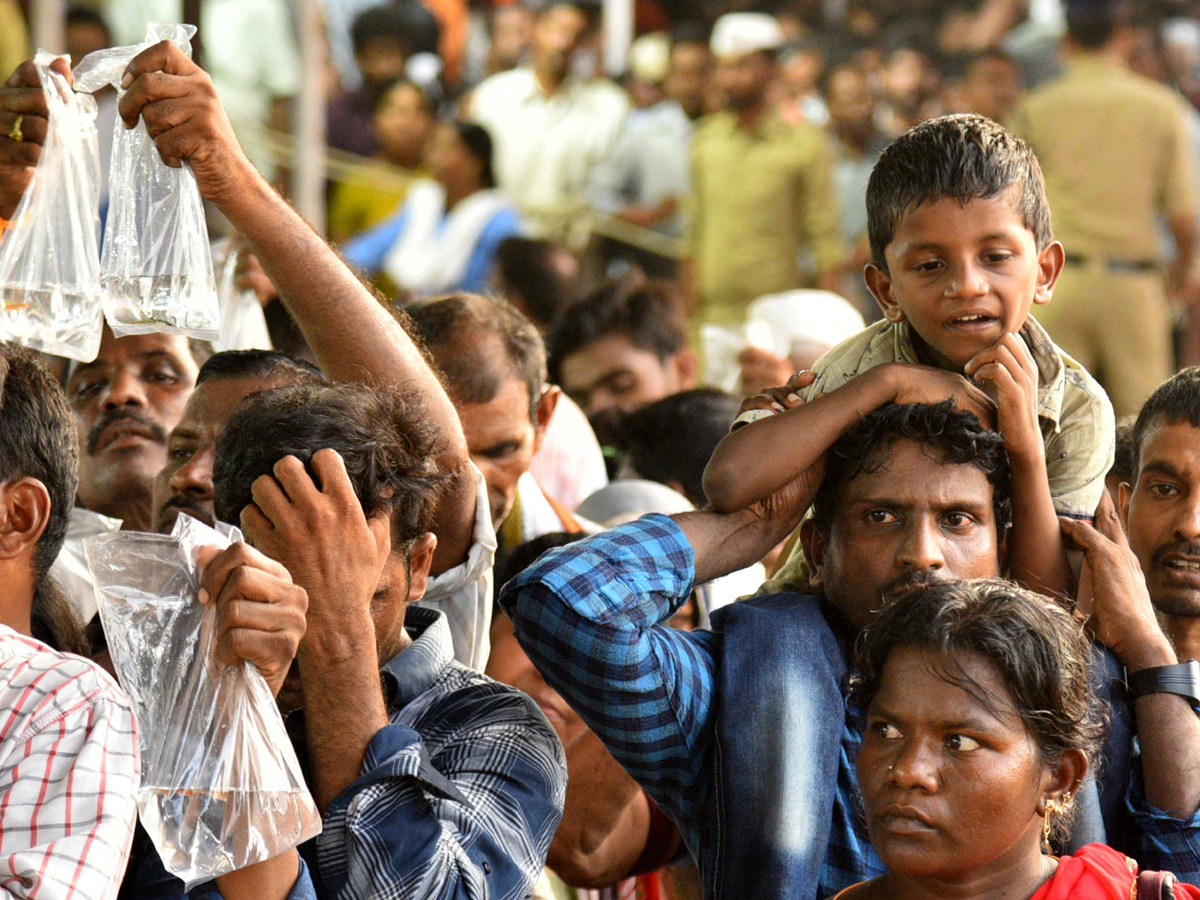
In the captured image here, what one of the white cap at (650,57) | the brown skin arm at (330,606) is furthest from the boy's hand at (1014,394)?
the white cap at (650,57)

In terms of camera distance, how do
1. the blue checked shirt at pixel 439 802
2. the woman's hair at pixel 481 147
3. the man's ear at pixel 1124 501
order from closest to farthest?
the blue checked shirt at pixel 439 802 < the man's ear at pixel 1124 501 < the woman's hair at pixel 481 147

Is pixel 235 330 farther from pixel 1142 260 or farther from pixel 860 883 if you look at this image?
pixel 1142 260

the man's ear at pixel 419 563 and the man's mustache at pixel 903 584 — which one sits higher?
the man's ear at pixel 419 563

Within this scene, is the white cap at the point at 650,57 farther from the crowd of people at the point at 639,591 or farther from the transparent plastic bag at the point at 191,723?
the transparent plastic bag at the point at 191,723

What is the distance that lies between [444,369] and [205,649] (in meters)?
1.65

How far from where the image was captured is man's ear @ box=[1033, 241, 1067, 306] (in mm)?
2752

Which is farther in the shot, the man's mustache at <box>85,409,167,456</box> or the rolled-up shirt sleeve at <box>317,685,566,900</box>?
the man's mustache at <box>85,409,167,456</box>

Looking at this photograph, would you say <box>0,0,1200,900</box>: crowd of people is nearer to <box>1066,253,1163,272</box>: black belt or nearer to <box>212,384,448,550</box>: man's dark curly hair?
<box>212,384,448,550</box>: man's dark curly hair

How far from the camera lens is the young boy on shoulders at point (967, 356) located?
8.17ft

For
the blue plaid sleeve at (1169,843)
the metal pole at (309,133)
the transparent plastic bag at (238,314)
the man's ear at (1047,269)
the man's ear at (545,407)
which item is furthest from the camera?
the metal pole at (309,133)

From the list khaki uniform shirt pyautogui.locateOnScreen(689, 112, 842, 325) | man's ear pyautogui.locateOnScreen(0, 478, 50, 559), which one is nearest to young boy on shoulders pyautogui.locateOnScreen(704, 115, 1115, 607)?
man's ear pyautogui.locateOnScreen(0, 478, 50, 559)

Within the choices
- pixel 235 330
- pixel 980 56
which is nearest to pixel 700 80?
pixel 980 56

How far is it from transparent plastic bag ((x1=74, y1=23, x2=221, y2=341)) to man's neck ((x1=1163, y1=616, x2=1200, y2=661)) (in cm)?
169

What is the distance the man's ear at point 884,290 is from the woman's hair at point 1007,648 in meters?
0.65
